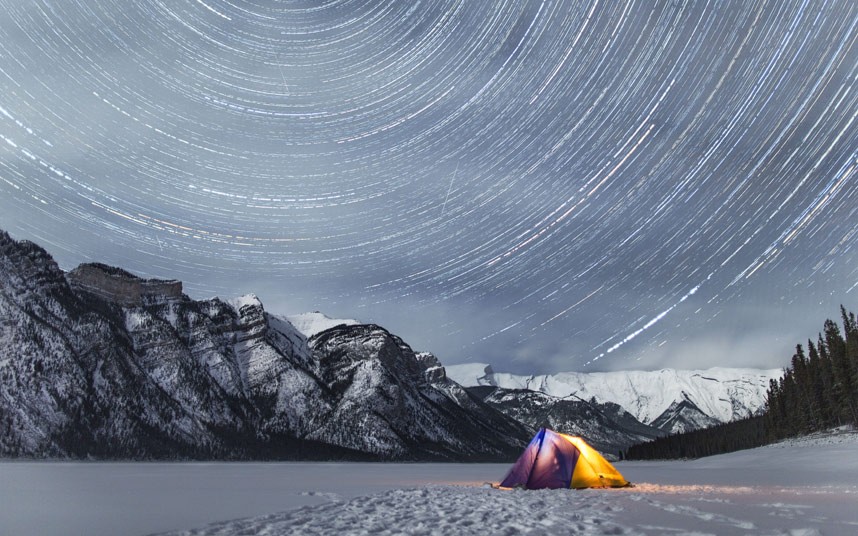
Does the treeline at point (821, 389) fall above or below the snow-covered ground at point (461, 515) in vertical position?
above

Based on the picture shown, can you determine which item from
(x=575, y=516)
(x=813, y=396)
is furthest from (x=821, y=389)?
(x=575, y=516)

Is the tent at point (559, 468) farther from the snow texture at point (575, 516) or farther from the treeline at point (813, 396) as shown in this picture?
the treeline at point (813, 396)

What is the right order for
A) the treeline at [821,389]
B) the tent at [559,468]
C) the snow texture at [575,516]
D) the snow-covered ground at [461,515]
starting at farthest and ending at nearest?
the treeline at [821,389], the tent at [559,468], the snow-covered ground at [461,515], the snow texture at [575,516]

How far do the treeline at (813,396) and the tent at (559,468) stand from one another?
276ft

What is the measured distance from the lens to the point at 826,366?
11844 centimetres

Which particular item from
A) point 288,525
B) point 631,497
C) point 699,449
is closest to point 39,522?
point 288,525

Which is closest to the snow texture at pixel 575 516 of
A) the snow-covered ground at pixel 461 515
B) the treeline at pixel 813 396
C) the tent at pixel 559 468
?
the snow-covered ground at pixel 461 515

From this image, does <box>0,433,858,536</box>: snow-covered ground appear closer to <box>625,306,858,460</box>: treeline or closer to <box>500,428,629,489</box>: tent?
<box>500,428,629,489</box>: tent

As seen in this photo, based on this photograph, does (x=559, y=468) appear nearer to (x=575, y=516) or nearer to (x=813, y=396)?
(x=575, y=516)

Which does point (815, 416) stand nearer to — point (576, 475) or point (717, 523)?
point (576, 475)

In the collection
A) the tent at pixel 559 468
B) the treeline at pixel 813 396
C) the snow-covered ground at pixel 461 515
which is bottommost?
the snow-covered ground at pixel 461 515

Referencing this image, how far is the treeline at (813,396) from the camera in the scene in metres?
106

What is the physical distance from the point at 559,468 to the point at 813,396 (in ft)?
333

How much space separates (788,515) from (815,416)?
11107cm
